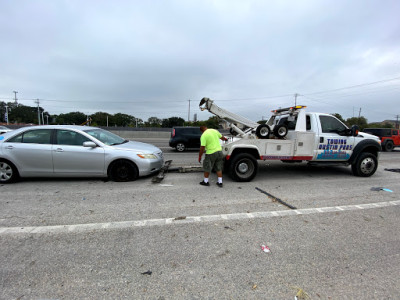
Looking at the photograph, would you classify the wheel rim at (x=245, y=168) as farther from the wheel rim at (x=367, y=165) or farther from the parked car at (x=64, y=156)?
the wheel rim at (x=367, y=165)

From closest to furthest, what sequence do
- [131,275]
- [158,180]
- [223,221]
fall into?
[131,275], [223,221], [158,180]

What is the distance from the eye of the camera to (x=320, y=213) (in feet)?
12.3

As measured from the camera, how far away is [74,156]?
17.0ft

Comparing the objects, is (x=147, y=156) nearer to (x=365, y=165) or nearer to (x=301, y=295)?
(x=301, y=295)

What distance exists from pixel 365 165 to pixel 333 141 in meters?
1.49

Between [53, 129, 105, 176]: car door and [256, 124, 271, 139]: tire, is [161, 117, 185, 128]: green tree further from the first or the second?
[53, 129, 105, 176]: car door

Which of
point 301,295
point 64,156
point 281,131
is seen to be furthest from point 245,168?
point 64,156

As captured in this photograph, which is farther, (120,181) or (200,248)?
(120,181)

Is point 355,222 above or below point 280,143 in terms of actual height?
below

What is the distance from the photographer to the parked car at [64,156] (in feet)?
16.8

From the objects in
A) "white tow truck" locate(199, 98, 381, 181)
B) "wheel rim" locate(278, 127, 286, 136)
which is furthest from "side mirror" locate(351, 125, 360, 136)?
"wheel rim" locate(278, 127, 286, 136)

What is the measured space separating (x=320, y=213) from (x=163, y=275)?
298cm

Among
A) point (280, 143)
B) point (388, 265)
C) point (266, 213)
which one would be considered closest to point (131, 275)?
point (266, 213)

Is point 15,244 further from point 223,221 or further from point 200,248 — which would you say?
point 223,221
